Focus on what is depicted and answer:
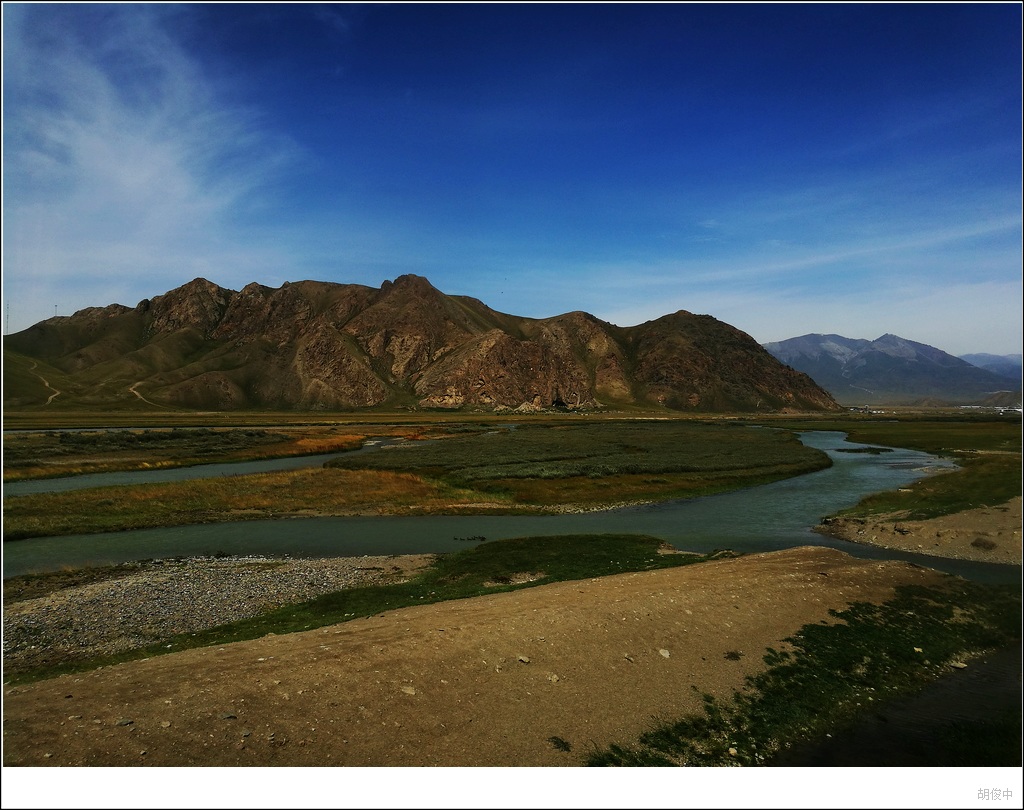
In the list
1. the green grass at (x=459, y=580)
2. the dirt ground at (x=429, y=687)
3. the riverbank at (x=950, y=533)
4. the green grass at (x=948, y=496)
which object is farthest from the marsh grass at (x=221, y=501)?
the green grass at (x=948, y=496)

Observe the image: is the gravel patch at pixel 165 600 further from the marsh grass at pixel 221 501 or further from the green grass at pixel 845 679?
the green grass at pixel 845 679

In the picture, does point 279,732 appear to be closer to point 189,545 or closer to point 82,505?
point 189,545

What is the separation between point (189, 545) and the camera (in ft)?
111

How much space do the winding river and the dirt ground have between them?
1295 centimetres

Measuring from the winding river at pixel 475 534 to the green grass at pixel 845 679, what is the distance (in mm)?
5904

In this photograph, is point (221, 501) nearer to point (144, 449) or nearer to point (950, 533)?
point (144, 449)

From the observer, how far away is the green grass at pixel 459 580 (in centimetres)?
1828

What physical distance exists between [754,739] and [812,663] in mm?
4772

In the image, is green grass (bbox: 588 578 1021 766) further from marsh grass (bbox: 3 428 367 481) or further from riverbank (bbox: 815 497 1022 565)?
marsh grass (bbox: 3 428 367 481)

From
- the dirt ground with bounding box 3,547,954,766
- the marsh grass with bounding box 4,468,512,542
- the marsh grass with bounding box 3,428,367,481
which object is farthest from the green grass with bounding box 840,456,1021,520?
the marsh grass with bounding box 3,428,367,481

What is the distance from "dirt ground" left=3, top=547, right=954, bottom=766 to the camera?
37.7 ft

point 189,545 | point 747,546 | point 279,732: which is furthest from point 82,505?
point 747,546

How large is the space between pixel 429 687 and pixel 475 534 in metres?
22.7

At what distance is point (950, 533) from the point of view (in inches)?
1227
